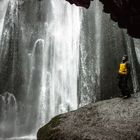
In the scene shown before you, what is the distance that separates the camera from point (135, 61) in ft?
88.3

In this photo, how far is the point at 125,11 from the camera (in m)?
13.2

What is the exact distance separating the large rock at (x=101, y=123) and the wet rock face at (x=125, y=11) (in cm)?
333

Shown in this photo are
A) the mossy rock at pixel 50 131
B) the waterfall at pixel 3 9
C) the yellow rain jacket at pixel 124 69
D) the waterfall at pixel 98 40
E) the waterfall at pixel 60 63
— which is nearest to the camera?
the mossy rock at pixel 50 131

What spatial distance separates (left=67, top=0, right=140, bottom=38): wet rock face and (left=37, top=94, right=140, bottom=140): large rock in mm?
3327

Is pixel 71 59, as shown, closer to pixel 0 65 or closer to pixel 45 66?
Result: pixel 45 66

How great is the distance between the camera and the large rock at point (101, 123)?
10859 mm

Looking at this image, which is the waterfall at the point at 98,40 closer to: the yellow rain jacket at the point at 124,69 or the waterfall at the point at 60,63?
the waterfall at the point at 60,63

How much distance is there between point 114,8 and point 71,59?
56.8 feet

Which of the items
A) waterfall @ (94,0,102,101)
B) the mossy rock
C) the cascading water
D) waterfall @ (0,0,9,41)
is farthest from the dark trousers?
waterfall @ (0,0,9,41)

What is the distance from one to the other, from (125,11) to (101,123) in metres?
5.12

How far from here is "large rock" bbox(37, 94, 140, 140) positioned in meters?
10.9

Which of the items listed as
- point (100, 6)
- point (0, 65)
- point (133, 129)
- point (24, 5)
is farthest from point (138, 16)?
point (24, 5)

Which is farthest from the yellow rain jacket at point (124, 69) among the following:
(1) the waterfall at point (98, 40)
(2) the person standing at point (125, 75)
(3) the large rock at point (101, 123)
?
(1) the waterfall at point (98, 40)

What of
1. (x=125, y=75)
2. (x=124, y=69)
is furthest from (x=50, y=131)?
(x=124, y=69)
